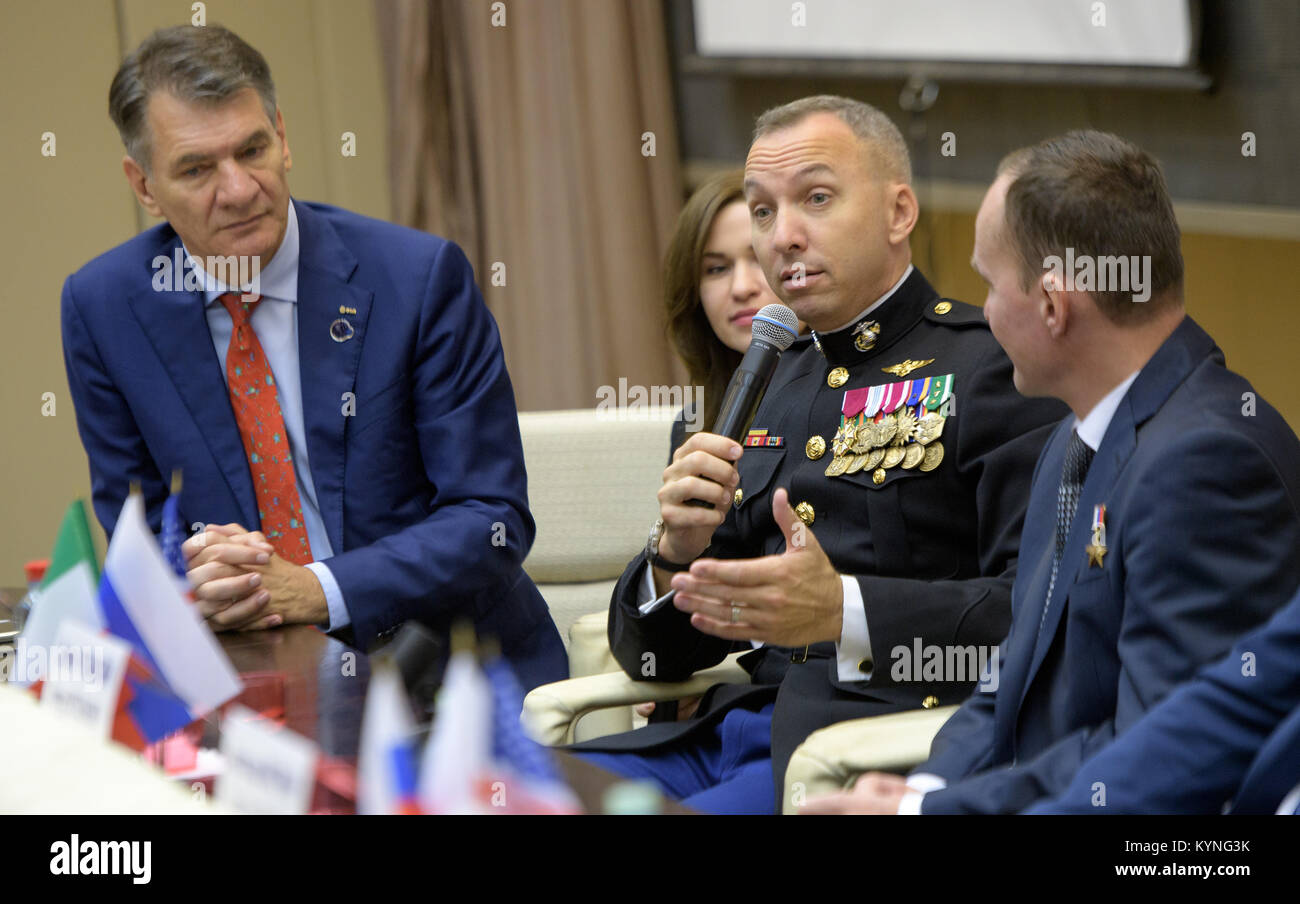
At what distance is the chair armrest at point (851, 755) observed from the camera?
155cm

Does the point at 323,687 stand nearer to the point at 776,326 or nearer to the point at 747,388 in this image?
the point at 747,388

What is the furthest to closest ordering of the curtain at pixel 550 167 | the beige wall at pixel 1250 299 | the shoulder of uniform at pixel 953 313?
the curtain at pixel 550 167 → the beige wall at pixel 1250 299 → the shoulder of uniform at pixel 953 313

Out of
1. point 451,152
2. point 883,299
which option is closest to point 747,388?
point 883,299

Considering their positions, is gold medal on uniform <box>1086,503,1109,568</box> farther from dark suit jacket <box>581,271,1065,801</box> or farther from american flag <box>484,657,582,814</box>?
american flag <box>484,657,582,814</box>

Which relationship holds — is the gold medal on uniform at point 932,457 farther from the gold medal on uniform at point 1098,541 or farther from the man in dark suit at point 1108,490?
the gold medal on uniform at point 1098,541

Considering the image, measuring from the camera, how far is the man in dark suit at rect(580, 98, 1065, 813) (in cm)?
182

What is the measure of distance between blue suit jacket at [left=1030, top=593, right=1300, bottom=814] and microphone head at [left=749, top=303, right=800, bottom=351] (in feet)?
2.69

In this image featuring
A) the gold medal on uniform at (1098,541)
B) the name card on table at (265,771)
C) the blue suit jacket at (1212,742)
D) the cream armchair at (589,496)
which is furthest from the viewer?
the cream armchair at (589,496)

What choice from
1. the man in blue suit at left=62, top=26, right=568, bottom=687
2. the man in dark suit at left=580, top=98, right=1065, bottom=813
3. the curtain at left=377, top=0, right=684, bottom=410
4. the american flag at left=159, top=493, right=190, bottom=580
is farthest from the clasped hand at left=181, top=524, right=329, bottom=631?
the curtain at left=377, top=0, right=684, bottom=410

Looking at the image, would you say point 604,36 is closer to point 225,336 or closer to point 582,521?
point 582,521

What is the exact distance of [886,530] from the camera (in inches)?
78.3

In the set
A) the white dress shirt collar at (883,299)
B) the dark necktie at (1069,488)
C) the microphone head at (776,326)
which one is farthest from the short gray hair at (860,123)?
the dark necktie at (1069,488)

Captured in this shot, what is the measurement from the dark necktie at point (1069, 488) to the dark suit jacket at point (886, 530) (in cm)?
35
